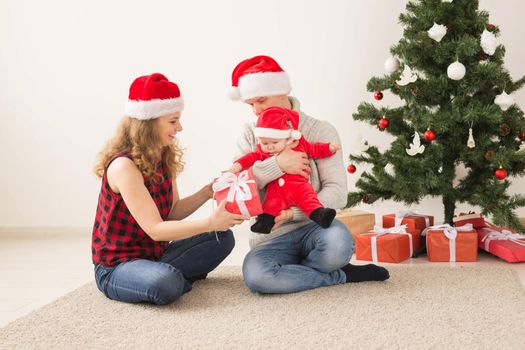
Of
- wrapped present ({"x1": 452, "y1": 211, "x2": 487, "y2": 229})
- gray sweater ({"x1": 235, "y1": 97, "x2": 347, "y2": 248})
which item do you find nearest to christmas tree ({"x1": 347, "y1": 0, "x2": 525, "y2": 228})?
wrapped present ({"x1": 452, "y1": 211, "x2": 487, "y2": 229})

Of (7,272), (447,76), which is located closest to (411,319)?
(447,76)

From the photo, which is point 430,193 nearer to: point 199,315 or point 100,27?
point 199,315

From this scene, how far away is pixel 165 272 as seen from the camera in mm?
2113

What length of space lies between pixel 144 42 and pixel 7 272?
1.62 metres

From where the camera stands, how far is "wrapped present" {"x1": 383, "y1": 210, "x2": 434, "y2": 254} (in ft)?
9.94

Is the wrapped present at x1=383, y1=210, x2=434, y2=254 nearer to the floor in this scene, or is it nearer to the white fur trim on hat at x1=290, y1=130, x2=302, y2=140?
the floor

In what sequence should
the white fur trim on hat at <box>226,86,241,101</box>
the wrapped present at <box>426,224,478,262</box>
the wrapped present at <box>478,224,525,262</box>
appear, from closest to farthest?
1. the white fur trim on hat at <box>226,86,241,101</box>
2. the wrapped present at <box>478,224,525,262</box>
3. the wrapped present at <box>426,224,478,262</box>

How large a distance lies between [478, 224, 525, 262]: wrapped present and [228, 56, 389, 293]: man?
0.70 meters

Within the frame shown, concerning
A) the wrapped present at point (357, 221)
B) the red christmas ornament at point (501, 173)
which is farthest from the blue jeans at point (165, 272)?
the red christmas ornament at point (501, 173)

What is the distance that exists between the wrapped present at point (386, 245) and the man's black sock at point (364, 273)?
0.47m

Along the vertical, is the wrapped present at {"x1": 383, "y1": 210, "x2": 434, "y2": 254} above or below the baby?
below

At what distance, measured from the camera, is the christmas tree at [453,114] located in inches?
111

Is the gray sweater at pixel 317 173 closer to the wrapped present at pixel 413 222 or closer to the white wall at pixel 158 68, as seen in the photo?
the wrapped present at pixel 413 222

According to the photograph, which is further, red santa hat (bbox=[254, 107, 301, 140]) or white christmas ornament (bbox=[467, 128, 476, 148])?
white christmas ornament (bbox=[467, 128, 476, 148])
